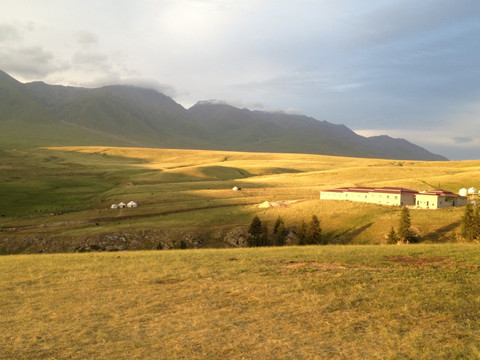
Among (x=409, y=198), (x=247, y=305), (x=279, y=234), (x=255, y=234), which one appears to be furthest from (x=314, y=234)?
(x=247, y=305)

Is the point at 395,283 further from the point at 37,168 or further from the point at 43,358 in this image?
the point at 37,168

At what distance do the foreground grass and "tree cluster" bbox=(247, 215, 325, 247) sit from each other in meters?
27.0

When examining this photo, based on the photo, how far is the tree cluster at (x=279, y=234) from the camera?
5548 cm

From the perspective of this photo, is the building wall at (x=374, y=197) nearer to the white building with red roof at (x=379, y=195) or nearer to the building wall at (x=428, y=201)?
the white building with red roof at (x=379, y=195)

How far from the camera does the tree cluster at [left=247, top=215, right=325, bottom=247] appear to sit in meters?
55.5

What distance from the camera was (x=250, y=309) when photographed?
17250 mm

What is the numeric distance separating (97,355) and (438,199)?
236ft

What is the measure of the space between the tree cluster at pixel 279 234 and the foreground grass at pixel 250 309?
27.0 meters

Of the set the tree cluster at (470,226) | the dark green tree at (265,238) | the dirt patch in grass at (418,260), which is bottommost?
the dark green tree at (265,238)

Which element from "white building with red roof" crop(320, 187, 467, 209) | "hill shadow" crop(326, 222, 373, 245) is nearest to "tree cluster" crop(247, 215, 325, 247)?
"hill shadow" crop(326, 222, 373, 245)

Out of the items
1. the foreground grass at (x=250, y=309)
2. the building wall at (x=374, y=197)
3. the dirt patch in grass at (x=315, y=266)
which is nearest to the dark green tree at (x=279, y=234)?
the building wall at (x=374, y=197)

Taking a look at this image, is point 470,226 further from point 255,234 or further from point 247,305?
point 247,305

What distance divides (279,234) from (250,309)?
41561mm

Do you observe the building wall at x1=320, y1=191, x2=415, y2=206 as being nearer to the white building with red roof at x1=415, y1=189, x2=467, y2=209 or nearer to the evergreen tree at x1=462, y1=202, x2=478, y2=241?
the white building with red roof at x1=415, y1=189, x2=467, y2=209
